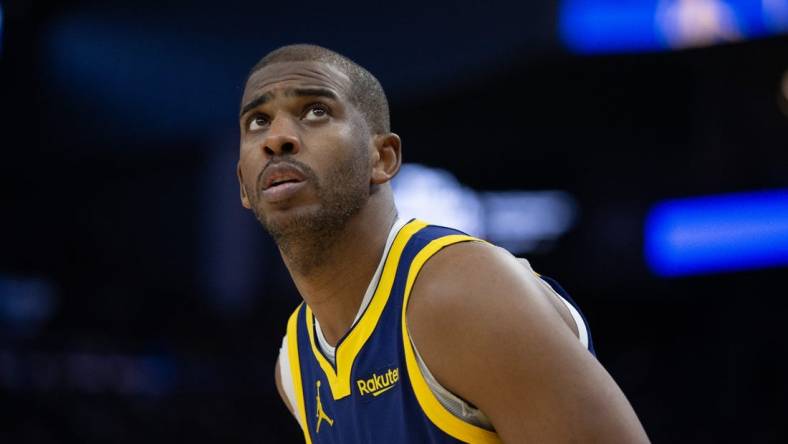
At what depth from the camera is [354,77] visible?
281 centimetres

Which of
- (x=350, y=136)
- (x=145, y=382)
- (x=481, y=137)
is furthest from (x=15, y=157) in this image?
(x=350, y=136)

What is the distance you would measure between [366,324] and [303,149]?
464mm

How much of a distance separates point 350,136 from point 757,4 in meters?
9.77

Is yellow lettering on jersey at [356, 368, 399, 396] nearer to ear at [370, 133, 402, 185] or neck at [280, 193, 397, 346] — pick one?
neck at [280, 193, 397, 346]

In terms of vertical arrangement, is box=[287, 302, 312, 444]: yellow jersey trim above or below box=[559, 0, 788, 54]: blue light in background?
below

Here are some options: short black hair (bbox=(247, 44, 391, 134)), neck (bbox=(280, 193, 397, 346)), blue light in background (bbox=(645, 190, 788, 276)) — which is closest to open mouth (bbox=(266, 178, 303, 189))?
neck (bbox=(280, 193, 397, 346))

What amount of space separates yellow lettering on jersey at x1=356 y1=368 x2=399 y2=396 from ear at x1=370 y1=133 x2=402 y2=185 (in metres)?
0.53

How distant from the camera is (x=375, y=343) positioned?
256 centimetres

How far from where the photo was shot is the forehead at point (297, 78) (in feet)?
8.80

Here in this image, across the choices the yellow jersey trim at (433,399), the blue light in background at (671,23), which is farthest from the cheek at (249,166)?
the blue light in background at (671,23)

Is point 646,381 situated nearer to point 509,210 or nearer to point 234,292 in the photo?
point 509,210

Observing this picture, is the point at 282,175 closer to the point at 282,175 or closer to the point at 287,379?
the point at 282,175

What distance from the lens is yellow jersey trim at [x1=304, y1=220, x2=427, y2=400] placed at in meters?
2.59

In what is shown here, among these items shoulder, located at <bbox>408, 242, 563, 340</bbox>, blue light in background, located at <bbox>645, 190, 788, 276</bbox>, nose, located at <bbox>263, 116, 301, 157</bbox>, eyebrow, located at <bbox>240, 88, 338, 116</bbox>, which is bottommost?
blue light in background, located at <bbox>645, 190, 788, 276</bbox>
